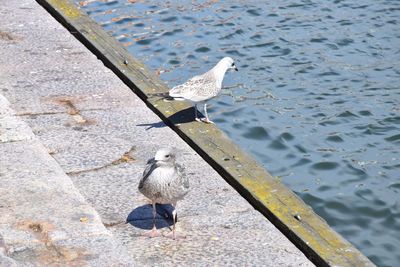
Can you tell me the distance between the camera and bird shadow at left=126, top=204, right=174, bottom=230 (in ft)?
18.7

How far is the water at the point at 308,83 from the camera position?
7895 millimetres

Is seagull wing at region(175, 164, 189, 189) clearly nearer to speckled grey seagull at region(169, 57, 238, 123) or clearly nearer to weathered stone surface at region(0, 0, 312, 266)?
weathered stone surface at region(0, 0, 312, 266)

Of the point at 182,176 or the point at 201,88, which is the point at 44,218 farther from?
the point at 201,88

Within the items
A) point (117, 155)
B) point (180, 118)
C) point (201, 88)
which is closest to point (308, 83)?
point (201, 88)

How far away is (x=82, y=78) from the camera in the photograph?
8.04 m

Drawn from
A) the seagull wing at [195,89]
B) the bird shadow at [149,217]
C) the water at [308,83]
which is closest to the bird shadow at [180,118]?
the seagull wing at [195,89]

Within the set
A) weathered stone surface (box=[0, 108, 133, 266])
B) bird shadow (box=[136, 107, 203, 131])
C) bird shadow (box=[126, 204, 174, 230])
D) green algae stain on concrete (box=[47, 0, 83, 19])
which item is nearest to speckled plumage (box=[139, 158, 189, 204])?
bird shadow (box=[126, 204, 174, 230])

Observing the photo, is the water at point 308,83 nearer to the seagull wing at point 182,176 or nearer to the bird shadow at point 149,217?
the bird shadow at point 149,217

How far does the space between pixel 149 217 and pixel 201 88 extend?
2229 mm

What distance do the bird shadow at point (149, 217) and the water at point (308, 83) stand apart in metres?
1.93

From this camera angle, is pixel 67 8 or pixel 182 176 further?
pixel 67 8

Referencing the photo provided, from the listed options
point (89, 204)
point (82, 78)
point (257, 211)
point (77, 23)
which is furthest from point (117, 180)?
point (77, 23)

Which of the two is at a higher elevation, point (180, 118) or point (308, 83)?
point (180, 118)

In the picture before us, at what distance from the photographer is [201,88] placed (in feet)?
25.5
